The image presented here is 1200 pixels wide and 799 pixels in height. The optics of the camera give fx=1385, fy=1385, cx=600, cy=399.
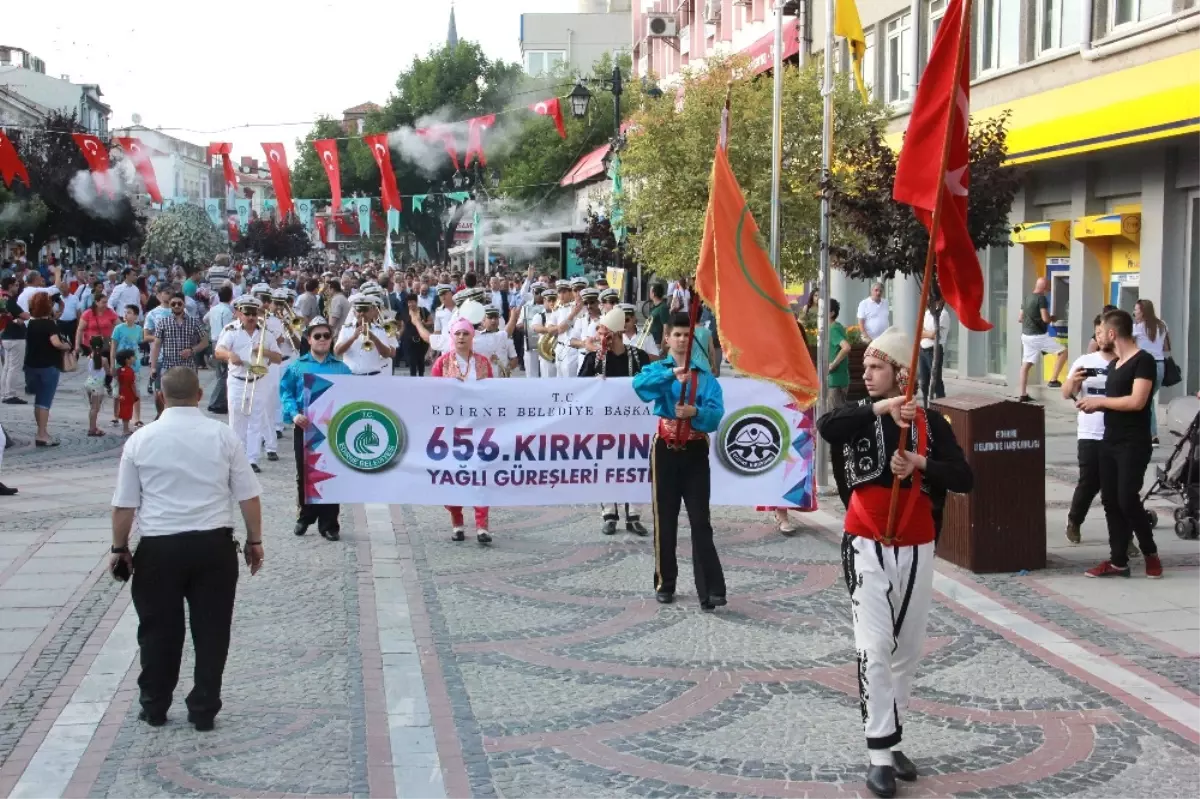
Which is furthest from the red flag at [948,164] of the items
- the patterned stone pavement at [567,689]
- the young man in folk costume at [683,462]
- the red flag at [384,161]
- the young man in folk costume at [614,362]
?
the red flag at [384,161]

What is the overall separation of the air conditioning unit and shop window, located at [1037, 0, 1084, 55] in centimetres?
2845

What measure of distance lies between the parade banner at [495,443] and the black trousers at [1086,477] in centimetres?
204

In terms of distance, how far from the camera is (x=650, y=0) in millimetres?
58844

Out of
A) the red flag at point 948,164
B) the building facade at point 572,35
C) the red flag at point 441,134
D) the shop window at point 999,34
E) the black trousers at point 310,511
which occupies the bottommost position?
the black trousers at point 310,511

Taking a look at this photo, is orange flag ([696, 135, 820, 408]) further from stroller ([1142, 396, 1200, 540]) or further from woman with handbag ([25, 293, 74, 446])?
woman with handbag ([25, 293, 74, 446])

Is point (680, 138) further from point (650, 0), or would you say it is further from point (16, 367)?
point (650, 0)

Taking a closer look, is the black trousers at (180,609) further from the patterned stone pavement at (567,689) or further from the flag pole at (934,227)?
the flag pole at (934,227)

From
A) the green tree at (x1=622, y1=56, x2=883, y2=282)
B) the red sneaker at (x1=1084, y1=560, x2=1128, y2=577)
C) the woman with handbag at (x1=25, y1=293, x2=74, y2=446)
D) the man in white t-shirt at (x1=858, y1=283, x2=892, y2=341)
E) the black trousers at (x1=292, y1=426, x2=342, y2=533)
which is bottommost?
the red sneaker at (x1=1084, y1=560, x2=1128, y2=577)

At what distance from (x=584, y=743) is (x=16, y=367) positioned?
15.6 metres

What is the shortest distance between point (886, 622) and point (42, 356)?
13.4 meters

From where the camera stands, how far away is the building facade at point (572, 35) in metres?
93.2

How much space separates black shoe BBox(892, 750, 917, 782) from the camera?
18.6 feet

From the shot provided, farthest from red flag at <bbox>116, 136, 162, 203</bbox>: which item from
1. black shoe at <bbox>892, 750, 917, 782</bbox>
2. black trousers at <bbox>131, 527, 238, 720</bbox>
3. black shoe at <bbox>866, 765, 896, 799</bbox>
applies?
black shoe at <bbox>866, 765, 896, 799</bbox>

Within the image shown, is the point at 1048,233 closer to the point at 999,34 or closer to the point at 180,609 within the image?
the point at 999,34
